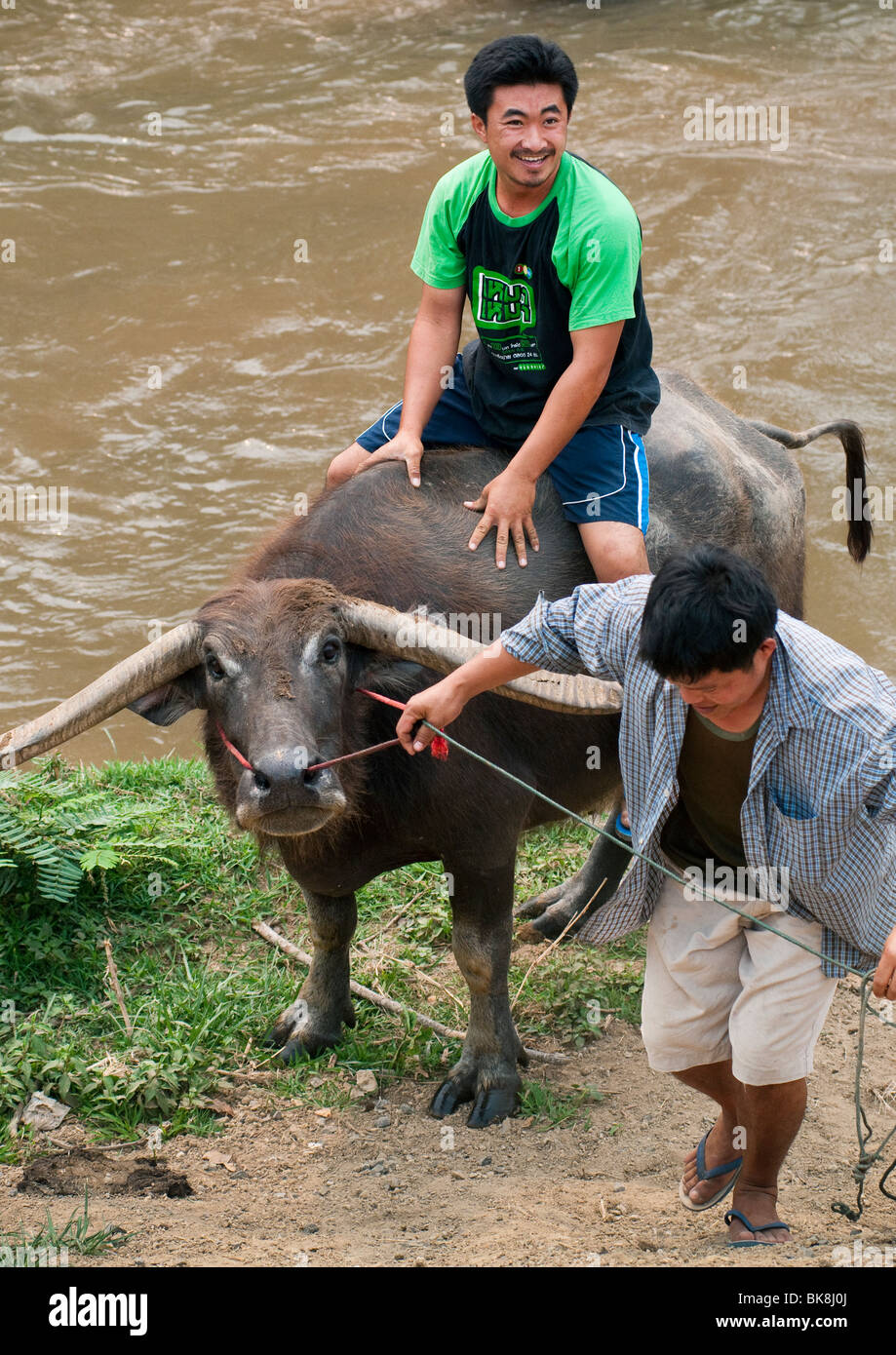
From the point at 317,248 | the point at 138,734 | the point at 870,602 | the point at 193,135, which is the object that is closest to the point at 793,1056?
the point at 138,734

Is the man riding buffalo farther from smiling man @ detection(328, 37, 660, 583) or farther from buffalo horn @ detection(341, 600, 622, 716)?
buffalo horn @ detection(341, 600, 622, 716)

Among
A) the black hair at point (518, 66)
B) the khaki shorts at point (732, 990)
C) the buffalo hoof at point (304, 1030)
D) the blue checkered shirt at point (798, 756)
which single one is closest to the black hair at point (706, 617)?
the blue checkered shirt at point (798, 756)

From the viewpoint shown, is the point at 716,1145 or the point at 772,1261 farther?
the point at 716,1145

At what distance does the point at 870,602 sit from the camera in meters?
7.93

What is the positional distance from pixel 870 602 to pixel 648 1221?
198 inches

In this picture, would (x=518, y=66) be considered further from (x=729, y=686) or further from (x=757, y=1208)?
(x=757, y=1208)

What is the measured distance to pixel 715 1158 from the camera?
362cm

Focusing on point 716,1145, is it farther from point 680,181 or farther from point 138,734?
point 680,181

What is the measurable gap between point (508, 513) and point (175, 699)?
1.08m

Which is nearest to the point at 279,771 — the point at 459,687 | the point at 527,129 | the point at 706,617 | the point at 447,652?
the point at 459,687

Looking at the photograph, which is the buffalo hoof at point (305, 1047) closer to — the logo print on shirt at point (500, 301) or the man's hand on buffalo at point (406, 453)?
the man's hand on buffalo at point (406, 453)

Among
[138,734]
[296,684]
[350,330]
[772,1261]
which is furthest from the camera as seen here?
[350,330]

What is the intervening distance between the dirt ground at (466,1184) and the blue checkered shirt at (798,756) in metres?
0.79

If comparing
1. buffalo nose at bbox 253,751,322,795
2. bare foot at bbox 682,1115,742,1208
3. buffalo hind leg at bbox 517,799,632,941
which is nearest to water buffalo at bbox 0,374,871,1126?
buffalo nose at bbox 253,751,322,795
